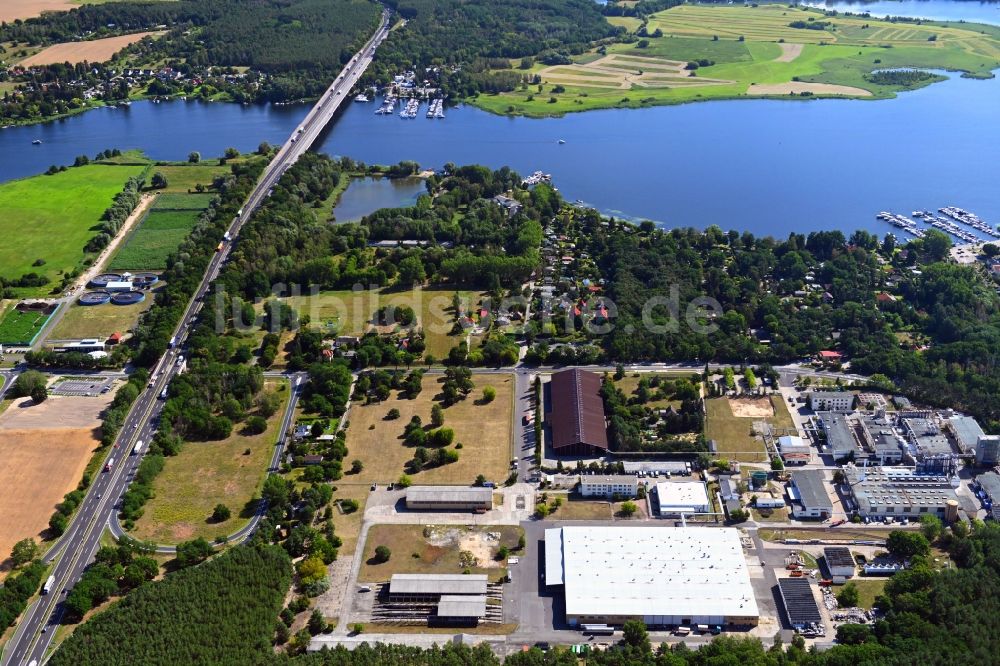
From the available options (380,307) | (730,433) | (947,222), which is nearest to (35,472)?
(380,307)

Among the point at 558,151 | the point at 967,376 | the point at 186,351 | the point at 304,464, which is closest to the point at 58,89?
the point at 558,151

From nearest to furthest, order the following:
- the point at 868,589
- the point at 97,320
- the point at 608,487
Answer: the point at 868,589 → the point at 608,487 → the point at 97,320

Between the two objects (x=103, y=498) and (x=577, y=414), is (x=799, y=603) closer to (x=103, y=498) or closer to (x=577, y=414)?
(x=577, y=414)

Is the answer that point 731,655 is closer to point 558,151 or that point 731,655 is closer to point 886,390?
point 886,390

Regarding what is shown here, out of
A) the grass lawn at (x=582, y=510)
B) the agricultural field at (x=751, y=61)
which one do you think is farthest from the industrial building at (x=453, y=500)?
the agricultural field at (x=751, y=61)

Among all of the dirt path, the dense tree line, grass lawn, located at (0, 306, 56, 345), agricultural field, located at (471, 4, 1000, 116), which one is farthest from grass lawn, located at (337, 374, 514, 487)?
agricultural field, located at (471, 4, 1000, 116)

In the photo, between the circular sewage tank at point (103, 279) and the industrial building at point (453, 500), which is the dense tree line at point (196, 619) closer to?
the industrial building at point (453, 500)

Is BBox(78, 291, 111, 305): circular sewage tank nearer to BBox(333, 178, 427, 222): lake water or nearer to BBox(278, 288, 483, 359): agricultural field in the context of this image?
BBox(278, 288, 483, 359): agricultural field
